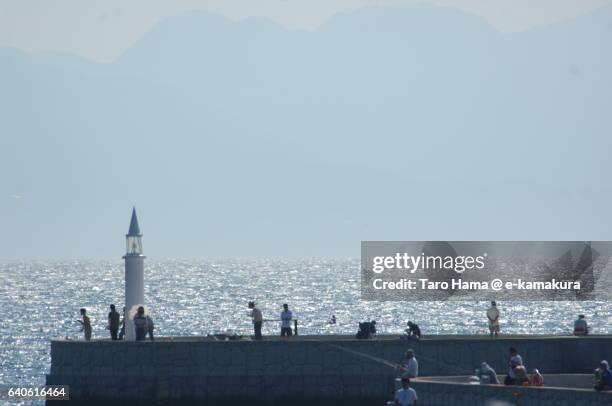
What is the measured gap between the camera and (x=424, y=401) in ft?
96.4

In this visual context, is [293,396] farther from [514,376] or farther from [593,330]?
[593,330]

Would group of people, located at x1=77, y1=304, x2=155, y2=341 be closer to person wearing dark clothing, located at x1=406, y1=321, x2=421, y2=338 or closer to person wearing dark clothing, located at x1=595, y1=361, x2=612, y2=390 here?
person wearing dark clothing, located at x1=406, y1=321, x2=421, y2=338

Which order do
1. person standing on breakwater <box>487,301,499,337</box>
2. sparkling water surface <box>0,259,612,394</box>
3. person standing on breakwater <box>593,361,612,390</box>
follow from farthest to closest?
sparkling water surface <box>0,259,612,394</box>, person standing on breakwater <box>487,301,499,337</box>, person standing on breakwater <box>593,361,612,390</box>

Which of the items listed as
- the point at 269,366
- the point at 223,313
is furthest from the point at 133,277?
the point at 223,313

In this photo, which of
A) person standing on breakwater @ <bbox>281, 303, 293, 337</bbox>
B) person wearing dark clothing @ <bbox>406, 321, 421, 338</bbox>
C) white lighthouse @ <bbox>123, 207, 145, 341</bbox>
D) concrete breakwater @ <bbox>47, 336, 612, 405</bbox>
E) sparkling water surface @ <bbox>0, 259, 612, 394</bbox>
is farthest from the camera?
sparkling water surface @ <bbox>0, 259, 612, 394</bbox>

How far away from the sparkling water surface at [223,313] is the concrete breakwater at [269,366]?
82.5 feet

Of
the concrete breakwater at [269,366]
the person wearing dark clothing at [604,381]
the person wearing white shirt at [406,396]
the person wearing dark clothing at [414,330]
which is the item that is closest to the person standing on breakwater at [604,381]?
the person wearing dark clothing at [604,381]

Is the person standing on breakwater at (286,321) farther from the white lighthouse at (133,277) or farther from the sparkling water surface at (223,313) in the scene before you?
the sparkling water surface at (223,313)

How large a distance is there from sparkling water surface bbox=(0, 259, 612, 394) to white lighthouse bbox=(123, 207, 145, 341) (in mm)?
21007

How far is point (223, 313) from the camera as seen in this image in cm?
11438

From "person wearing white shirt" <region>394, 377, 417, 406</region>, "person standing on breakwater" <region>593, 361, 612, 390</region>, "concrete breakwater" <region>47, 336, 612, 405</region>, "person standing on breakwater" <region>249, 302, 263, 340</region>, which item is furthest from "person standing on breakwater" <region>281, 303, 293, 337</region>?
"person standing on breakwater" <region>593, 361, 612, 390</region>

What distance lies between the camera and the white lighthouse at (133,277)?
1561 inches

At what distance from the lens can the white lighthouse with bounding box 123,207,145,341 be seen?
1561 inches

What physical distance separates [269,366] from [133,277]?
580cm
